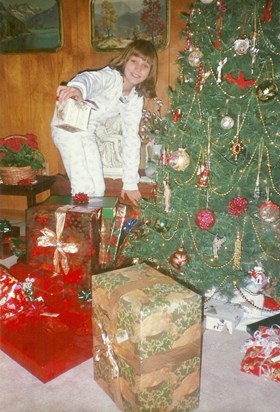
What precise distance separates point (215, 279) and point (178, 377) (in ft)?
2.69

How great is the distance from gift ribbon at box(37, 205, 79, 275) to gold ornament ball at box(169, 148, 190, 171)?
731 mm

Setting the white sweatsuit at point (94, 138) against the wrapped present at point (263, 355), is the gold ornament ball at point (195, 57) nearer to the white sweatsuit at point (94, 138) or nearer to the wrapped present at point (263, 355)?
the white sweatsuit at point (94, 138)

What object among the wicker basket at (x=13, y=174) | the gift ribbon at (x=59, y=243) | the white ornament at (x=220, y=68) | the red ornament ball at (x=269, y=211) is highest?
the white ornament at (x=220, y=68)

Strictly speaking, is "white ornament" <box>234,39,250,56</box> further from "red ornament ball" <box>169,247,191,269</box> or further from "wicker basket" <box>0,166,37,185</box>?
"wicker basket" <box>0,166,37,185</box>

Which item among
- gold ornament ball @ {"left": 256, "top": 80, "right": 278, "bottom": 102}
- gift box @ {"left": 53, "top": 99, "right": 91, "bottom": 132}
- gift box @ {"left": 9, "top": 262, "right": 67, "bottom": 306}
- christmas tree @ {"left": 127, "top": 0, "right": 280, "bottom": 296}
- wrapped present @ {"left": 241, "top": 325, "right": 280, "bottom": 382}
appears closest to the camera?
wrapped present @ {"left": 241, "top": 325, "right": 280, "bottom": 382}

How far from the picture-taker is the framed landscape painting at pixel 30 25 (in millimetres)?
3342

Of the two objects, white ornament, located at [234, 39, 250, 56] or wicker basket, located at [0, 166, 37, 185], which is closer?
white ornament, located at [234, 39, 250, 56]

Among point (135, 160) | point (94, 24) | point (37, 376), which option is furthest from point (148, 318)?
point (94, 24)

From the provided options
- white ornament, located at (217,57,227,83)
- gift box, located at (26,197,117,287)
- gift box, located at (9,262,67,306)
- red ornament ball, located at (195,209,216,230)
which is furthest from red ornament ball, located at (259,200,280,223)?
gift box, located at (9,262,67,306)

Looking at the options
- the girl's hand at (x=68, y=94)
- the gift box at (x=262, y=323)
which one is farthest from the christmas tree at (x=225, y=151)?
the girl's hand at (x=68, y=94)

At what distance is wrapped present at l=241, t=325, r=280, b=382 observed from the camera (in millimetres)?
1820

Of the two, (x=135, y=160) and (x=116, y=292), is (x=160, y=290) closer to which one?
(x=116, y=292)

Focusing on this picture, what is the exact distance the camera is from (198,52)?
7.11ft

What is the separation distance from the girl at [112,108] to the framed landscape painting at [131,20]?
10 cm
